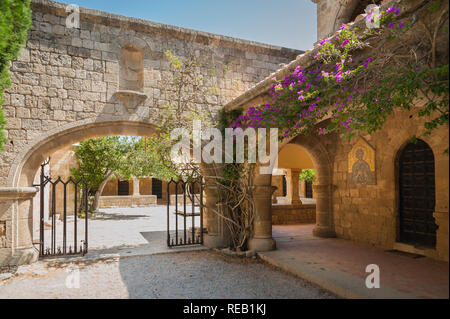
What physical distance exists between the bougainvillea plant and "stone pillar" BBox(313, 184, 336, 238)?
3.27m

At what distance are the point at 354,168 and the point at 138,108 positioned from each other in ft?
15.6

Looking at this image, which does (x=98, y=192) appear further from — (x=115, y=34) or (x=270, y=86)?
(x=270, y=86)

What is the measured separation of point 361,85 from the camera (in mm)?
3762

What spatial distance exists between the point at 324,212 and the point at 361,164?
154 cm

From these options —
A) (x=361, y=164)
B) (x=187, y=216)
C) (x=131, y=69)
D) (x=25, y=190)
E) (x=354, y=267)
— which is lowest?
(x=354, y=267)

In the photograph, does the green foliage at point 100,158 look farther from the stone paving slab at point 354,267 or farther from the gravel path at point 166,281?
the stone paving slab at point 354,267

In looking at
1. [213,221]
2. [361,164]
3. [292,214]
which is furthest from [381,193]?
[292,214]

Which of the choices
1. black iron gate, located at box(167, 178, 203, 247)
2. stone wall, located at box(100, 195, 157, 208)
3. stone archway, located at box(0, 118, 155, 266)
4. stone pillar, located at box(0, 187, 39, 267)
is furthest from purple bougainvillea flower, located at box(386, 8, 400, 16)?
stone wall, located at box(100, 195, 157, 208)

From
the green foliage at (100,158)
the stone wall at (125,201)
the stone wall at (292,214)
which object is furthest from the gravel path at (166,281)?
the stone wall at (125,201)

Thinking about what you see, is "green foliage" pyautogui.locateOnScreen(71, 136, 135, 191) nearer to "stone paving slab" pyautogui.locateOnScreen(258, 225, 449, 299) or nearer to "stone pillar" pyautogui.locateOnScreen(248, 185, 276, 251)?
"stone paving slab" pyautogui.locateOnScreen(258, 225, 449, 299)

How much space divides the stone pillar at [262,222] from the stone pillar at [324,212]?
2.02m

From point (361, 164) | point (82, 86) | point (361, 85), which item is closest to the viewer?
point (361, 85)

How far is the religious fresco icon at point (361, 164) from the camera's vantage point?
6.48 m

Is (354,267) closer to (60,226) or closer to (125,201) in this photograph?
(60,226)
